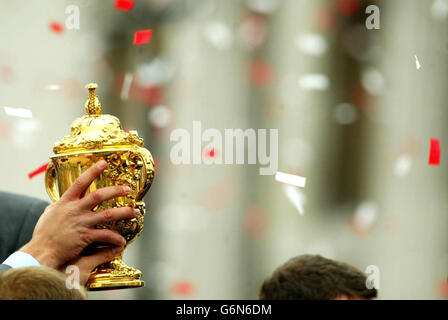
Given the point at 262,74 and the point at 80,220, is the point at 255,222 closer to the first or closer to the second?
the point at 262,74

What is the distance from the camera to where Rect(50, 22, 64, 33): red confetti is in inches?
206

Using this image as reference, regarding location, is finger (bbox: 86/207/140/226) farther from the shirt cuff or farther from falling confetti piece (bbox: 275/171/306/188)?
falling confetti piece (bbox: 275/171/306/188)

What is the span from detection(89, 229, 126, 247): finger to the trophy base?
82mm

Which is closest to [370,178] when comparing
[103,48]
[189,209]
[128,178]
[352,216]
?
[352,216]

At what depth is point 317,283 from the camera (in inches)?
74.7

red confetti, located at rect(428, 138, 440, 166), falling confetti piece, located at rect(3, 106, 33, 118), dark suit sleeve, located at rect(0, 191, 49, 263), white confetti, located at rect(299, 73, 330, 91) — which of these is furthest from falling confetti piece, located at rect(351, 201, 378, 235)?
dark suit sleeve, located at rect(0, 191, 49, 263)

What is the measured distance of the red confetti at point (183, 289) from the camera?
493 centimetres

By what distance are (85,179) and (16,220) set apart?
84cm

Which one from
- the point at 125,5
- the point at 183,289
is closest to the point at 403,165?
the point at 183,289

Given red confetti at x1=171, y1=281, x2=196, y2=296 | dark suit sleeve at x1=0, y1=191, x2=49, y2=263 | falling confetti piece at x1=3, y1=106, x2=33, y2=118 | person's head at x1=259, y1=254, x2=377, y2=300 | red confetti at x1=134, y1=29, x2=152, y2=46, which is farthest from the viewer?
red confetti at x1=134, y1=29, x2=152, y2=46

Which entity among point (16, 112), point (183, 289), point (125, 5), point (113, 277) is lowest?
point (183, 289)

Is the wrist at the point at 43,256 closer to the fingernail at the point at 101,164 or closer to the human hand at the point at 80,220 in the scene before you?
the human hand at the point at 80,220
